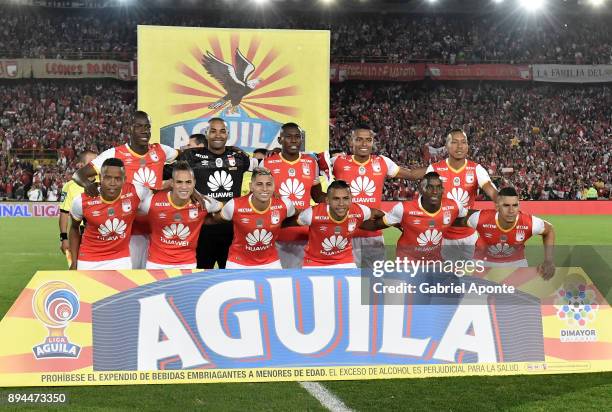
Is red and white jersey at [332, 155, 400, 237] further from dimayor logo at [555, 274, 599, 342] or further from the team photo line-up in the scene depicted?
dimayor logo at [555, 274, 599, 342]

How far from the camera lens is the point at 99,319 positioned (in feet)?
14.1

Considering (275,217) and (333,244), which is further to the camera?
(333,244)

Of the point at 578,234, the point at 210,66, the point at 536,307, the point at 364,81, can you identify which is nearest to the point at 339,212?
the point at 536,307

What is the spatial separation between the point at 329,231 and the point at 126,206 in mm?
1771

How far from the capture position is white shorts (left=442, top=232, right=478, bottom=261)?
18.6 ft

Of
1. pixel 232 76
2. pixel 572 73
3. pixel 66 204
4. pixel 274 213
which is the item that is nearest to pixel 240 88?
pixel 232 76

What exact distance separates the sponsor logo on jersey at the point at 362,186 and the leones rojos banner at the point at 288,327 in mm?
2112

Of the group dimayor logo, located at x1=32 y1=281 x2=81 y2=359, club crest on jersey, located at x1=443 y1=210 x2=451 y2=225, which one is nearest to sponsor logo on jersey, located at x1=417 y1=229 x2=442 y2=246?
club crest on jersey, located at x1=443 y1=210 x2=451 y2=225

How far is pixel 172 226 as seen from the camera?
5480 millimetres

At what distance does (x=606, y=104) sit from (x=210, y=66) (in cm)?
2862

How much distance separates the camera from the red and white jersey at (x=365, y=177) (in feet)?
21.4

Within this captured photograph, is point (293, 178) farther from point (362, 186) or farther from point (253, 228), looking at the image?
point (253, 228)

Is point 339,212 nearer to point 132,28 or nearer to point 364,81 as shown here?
point 364,81

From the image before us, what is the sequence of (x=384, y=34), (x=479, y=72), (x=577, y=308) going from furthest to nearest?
(x=384, y=34)
(x=479, y=72)
(x=577, y=308)
